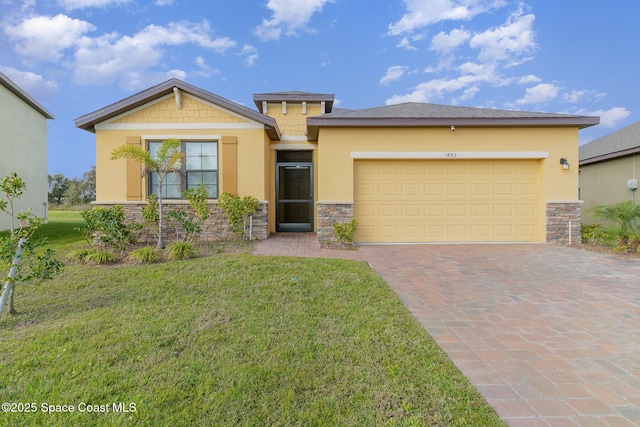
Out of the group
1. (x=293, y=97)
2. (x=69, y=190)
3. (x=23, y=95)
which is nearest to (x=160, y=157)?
(x=293, y=97)

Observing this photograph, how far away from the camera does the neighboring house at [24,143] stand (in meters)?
12.0

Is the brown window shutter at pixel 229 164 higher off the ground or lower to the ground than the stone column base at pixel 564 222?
higher

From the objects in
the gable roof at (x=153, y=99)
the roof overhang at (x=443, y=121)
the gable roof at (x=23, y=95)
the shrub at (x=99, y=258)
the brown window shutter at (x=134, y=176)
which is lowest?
the shrub at (x=99, y=258)

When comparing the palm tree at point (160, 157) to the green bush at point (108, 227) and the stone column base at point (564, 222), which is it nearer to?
the green bush at point (108, 227)

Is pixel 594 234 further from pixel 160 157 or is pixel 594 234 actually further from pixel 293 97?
pixel 160 157

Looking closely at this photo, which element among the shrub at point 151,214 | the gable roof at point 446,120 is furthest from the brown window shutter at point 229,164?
the gable roof at point 446,120

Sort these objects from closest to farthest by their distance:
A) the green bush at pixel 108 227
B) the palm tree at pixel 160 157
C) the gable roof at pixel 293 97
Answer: the green bush at pixel 108 227 → the palm tree at pixel 160 157 → the gable roof at pixel 293 97

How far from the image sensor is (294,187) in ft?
36.0

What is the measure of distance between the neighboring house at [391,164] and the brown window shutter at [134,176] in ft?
0.10

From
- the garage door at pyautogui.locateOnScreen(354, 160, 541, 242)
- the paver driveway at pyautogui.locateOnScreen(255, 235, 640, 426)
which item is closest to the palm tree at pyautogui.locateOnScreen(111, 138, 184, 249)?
the paver driveway at pyautogui.locateOnScreen(255, 235, 640, 426)

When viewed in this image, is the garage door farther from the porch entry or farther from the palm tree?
the palm tree

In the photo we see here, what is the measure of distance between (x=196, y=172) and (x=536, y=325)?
8778 mm

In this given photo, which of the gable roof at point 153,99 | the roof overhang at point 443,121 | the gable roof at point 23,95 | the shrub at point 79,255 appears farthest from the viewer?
the gable roof at point 23,95

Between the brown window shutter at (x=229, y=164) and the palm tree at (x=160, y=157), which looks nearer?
the palm tree at (x=160, y=157)
